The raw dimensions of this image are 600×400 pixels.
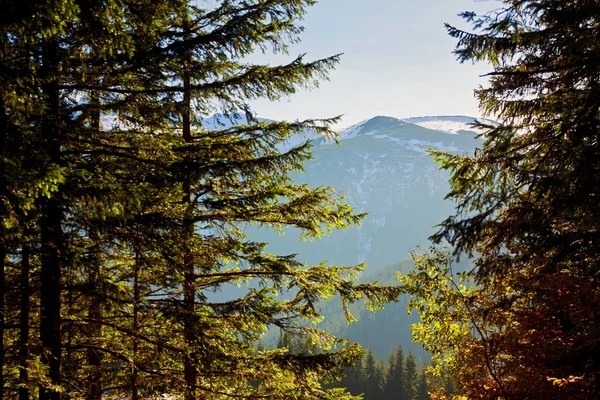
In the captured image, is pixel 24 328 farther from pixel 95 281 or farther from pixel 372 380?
pixel 372 380

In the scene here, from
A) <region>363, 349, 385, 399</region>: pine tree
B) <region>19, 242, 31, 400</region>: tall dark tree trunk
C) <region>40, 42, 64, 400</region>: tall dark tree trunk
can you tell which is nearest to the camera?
<region>40, 42, 64, 400</region>: tall dark tree trunk

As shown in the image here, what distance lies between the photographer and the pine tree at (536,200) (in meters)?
4.95

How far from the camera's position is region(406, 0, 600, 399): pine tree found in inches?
195

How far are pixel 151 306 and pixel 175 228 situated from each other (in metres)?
1.44

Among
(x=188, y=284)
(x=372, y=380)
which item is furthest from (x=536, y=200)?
(x=372, y=380)

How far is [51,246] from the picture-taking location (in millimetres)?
4523

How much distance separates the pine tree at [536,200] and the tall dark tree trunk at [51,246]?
5.14m

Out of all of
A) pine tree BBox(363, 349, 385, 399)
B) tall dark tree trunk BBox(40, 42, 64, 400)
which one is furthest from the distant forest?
pine tree BBox(363, 349, 385, 399)

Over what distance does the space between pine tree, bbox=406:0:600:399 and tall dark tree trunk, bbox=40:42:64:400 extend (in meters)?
5.14

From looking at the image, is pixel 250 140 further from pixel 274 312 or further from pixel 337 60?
pixel 274 312

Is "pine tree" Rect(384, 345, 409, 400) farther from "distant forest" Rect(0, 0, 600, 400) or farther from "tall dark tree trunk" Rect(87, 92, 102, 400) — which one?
"tall dark tree trunk" Rect(87, 92, 102, 400)

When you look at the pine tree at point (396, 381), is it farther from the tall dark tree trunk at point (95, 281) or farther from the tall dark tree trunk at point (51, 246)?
the tall dark tree trunk at point (51, 246)

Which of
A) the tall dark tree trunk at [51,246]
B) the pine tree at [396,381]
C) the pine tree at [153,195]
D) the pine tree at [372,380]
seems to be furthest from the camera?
the pine tree at [372,380]

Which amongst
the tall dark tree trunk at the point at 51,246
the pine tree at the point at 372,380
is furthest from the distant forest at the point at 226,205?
the pine tree at the point at 372,380
